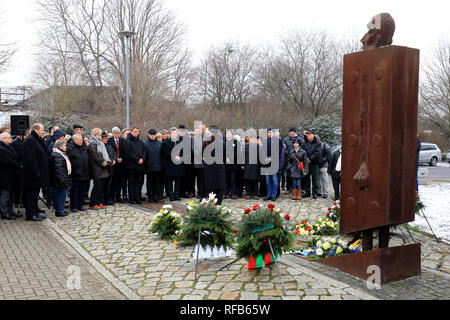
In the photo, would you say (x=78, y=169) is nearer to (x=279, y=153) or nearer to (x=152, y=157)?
(x=152, y=157)

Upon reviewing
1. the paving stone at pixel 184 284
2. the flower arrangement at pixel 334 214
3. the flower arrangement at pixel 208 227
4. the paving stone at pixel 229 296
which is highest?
the flower arrangement at pixel 208 227

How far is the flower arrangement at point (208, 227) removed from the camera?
5996 millimetres

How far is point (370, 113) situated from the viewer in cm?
534

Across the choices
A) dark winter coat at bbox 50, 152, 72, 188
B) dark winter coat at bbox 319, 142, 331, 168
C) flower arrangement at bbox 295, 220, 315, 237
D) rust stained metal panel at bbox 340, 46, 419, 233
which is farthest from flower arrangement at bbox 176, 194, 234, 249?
dark winter coat at bbox 319, 142, 331, 168

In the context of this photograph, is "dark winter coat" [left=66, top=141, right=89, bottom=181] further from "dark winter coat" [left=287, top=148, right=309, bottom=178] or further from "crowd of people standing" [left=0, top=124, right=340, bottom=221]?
"dark winter coat" [left=287, top=148, right=309, bottom=178]

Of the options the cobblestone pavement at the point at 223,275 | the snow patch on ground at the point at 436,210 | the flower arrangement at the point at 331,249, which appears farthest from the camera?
the snow patch on ground at the point at 436,210

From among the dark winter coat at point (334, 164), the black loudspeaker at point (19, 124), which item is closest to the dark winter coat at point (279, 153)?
the dark winter coat at point (334, 164)

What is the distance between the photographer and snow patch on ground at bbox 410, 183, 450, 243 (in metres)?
8.72

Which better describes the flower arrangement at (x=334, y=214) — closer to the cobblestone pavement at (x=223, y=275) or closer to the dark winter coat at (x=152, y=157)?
the cobblestone pavement at (x=223, y=275)

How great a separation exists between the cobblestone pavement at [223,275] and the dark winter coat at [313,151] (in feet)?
15.0

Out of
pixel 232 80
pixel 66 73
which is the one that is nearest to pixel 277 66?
pixel 232 80

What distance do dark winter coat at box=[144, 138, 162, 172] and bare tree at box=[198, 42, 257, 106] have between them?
781 inches

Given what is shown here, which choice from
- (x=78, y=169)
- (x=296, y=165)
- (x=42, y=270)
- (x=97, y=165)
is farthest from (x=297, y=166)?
(x=42, y=270)

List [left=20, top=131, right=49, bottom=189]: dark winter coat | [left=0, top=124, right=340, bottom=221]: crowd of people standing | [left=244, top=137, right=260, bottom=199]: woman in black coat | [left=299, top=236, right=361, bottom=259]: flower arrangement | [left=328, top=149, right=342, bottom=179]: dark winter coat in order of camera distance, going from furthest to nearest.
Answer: [left=244, top=137, right=260, bottom=199]: woman in black coat < [left=328, top=149, right=342, bottom=179]: dark winter coat < [left=0, top=124, right=340, bottom=221]: crowd of people standing < [left=20, top=131, right=49, bottom=189]: dark winter coat < [left=299, top=236, right=361, bottom=259]: flower arrangement
